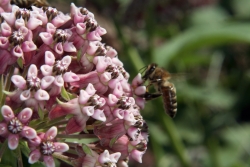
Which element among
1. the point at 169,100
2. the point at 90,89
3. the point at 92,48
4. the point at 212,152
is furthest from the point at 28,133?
the point at 212,152

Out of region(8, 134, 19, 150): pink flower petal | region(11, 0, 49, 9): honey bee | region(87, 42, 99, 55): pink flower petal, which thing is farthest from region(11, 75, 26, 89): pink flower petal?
region(11, 0, 49, 9): honey bee

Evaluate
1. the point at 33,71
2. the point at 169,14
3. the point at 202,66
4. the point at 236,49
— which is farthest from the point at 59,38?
the point at 202,66

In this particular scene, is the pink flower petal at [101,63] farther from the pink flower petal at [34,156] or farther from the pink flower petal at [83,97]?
the pink flower petal at [34,156]

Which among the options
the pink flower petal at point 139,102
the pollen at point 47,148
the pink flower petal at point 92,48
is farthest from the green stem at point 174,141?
the pollen at point 47,148

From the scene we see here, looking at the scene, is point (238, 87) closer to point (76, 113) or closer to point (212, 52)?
point (212, 52)

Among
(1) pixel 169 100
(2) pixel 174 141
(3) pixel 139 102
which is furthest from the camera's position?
(2) pixel 174 141

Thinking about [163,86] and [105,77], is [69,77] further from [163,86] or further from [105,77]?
[163,86]
